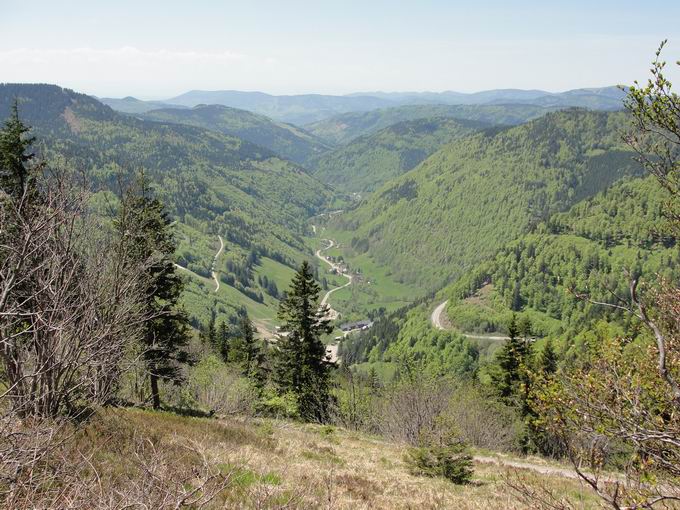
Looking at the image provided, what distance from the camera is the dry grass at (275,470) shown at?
9.16m

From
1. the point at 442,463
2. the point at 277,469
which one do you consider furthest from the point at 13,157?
the point at 442,463

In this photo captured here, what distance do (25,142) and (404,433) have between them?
26.9 meters

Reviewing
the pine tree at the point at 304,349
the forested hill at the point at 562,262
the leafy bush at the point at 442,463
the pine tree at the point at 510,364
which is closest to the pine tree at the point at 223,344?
the pine tree at the point at 304,349

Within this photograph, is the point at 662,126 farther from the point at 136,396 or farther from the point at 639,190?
the point at 639,190

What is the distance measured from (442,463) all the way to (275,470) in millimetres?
6039

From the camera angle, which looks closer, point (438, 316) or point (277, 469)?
point (277, 469)

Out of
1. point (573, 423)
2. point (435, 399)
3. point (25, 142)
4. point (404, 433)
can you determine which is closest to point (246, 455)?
point (573, 423)

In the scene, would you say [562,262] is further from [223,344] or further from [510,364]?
[510,364]

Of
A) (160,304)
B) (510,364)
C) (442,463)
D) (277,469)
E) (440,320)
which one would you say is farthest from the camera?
(440,320)

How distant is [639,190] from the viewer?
183m

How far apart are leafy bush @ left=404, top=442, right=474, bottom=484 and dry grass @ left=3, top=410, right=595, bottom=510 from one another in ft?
1.41

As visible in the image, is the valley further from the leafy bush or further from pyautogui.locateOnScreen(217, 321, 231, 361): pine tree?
pyautogui.locateOnScreen(217, 321, 231, 361): pine tree

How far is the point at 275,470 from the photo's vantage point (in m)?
12.6

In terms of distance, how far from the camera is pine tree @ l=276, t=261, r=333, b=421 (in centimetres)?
3403
